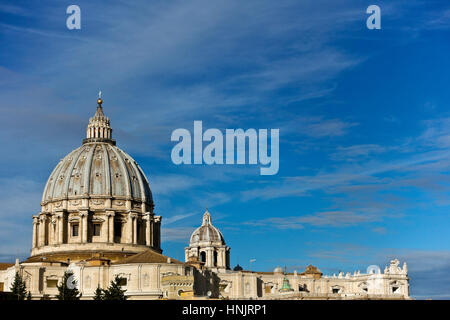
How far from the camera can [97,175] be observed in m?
132

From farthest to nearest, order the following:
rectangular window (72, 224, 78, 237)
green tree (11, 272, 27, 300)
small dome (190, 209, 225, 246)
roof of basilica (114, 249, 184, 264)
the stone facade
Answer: small dome (190, 209, 225, 246)
rectangular window (72, 224, 78, 237)
roof of basilica (114, 249, 184, 264)
the stone facade
green tree (11, 272, 27, 300)

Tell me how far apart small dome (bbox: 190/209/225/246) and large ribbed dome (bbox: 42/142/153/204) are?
13.3 meters

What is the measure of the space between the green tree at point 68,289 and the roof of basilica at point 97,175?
21234 millimetres

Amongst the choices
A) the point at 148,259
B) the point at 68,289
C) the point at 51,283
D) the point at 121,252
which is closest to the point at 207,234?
the point at 121,252

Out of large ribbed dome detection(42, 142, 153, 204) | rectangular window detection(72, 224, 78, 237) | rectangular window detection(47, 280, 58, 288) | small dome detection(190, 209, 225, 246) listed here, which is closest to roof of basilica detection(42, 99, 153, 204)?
large ribbed dome detection(42, 142, 153, 204)

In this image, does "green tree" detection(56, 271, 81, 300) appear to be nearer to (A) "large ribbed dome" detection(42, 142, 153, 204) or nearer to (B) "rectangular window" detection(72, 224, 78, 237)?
(B) "rectangular window" detection(72, 224, 78, 237)

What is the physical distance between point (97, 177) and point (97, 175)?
35cm

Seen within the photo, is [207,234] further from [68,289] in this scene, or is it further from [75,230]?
[68,289]

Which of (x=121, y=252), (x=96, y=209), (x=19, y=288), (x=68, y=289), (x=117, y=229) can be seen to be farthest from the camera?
(x=117, y=229)

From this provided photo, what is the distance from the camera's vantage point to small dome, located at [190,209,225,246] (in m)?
144

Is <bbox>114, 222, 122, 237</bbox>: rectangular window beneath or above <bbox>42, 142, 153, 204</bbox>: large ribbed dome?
beneath
